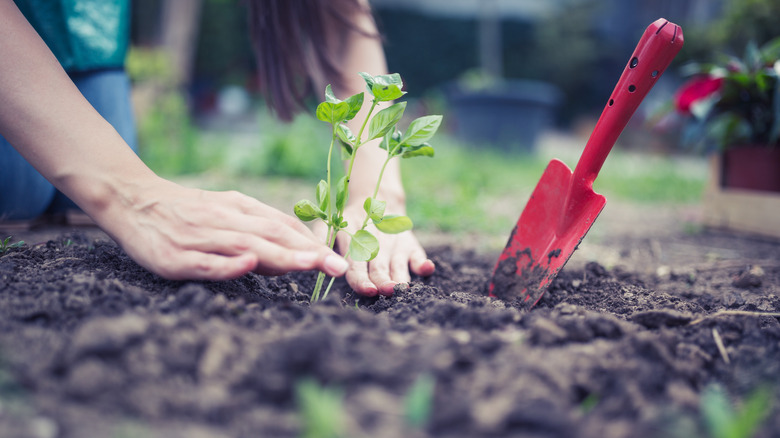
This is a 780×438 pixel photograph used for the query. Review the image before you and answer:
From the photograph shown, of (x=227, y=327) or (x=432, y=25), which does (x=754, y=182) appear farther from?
(x=432, y=25)

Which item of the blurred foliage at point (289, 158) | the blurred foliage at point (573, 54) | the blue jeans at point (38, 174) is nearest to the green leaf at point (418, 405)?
the blue jeans at point (38, 174)

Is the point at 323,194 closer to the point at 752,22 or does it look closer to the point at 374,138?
the point at 374,138

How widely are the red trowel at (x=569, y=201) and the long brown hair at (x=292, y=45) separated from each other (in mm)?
894

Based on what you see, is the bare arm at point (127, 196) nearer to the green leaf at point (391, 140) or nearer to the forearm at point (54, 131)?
the forearm at point (54, 131)

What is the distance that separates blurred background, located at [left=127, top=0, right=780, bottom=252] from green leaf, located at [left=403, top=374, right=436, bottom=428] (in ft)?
4.83

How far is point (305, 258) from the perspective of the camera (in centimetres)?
95

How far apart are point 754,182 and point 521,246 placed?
178cm

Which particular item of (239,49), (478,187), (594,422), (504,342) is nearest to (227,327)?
(504,342)

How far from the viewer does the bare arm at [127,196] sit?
954 mm

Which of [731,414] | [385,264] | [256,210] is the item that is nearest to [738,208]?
[385,264]

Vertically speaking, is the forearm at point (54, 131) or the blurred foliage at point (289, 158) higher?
the forearm at point (54, 131)

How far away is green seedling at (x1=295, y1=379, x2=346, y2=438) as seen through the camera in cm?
59

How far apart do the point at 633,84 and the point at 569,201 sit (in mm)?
369

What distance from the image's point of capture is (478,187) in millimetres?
3775
